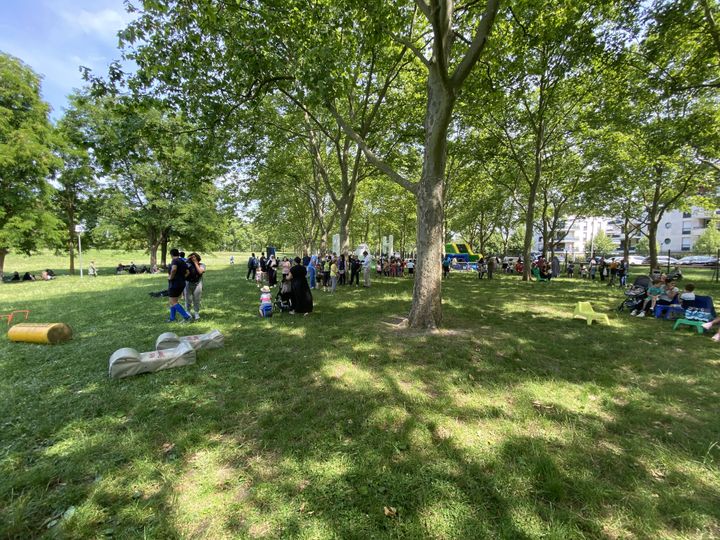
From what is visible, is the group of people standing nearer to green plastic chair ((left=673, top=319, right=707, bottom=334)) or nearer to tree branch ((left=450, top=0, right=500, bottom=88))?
tree branch ((left=450, top=0, right=500, bottom=88))

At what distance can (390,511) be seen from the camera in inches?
93.1

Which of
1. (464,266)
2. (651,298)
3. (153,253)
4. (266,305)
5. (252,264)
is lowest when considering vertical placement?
(266,305)

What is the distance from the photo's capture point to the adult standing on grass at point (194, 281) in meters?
8.20

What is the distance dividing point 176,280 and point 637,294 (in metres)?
13.4

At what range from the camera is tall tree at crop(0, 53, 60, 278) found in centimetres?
1844

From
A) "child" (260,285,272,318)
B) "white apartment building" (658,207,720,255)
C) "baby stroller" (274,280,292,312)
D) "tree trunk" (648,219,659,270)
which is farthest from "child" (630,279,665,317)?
"white apartment building" (658,207,720,255)

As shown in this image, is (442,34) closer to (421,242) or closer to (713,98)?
(421,242)

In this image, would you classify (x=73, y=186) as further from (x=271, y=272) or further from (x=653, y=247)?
(x=653, y=247)

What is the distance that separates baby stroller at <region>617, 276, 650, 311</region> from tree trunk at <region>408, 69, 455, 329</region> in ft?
23.2

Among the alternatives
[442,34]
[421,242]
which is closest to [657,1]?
[442,34]

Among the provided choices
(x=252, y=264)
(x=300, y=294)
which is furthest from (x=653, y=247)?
(x=252, y=264)

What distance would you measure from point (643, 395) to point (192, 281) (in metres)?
9.54

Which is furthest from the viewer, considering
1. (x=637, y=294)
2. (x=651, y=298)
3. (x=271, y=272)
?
(x=271, y=272)

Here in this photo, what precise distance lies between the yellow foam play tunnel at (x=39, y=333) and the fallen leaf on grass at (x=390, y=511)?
759 cm
